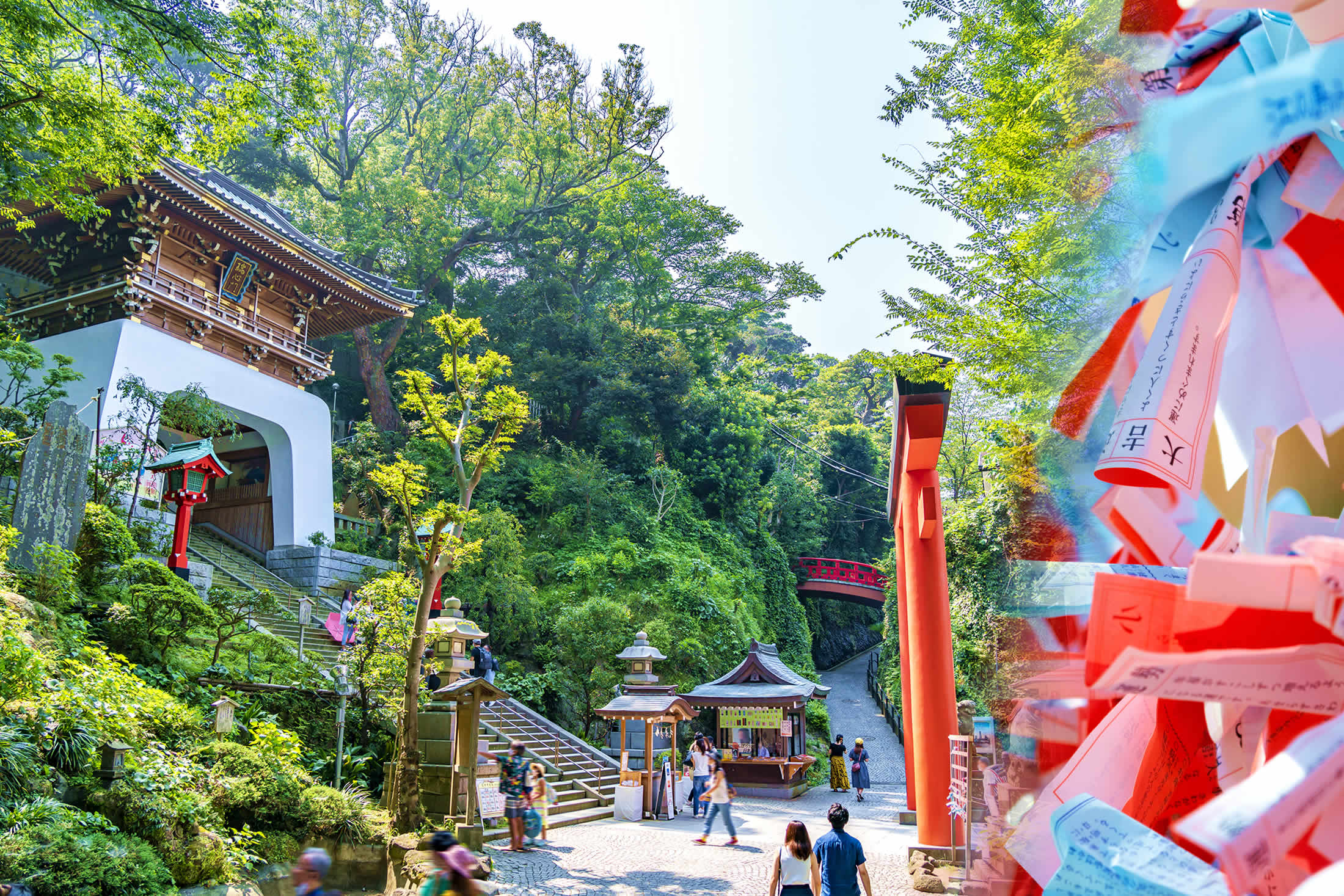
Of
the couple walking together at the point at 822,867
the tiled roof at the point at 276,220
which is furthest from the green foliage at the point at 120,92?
the tiled roof at the point at 276,220

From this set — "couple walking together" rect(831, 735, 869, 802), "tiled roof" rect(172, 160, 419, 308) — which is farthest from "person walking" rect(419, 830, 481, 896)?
Answer: "tiled roof" rect(172, 160, 419, 308)

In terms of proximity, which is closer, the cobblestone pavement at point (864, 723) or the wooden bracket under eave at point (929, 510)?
the wooden bracket under eave at point (929, 510)

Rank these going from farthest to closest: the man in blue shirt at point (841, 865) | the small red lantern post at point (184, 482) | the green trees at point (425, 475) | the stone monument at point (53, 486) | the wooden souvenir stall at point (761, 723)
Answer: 1. the wooden souvenir stall at point (761, 723)
2. the small red lantern post at point (184, 482)
3. the stone monument at point (53, 486)
4. the green trees at point (425, 475)
5. the man in blue shirt at point (841, 865)

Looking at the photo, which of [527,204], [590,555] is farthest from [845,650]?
[527,204]

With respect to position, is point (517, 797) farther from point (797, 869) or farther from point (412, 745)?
point (797, 869)

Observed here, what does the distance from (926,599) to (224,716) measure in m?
7.16

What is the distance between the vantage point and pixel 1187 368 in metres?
0.73

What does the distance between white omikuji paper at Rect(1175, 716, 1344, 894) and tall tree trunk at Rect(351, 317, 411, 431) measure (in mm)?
27004

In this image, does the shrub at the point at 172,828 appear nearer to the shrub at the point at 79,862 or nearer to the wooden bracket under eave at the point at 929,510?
the shrub at the point at 79,862

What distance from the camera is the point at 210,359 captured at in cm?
1855

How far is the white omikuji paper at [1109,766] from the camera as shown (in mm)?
840

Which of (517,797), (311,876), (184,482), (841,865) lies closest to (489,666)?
(517,797)

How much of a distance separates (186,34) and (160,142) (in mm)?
1250

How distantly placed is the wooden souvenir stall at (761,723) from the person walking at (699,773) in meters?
2.36
